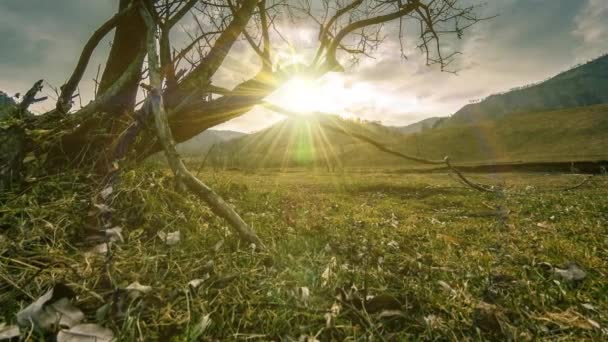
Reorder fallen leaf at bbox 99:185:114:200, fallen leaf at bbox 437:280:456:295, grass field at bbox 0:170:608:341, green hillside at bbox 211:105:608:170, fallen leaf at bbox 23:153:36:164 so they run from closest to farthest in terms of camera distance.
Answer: grass field at bbox 0:170:608:341 → fallen leaf at bbox 437:280:456:295 → fallen leaf at bbox 99:185:114:200 → fallen leaf at bbox 23:153:36:164 → green hillside at bbox 211:105:608:170

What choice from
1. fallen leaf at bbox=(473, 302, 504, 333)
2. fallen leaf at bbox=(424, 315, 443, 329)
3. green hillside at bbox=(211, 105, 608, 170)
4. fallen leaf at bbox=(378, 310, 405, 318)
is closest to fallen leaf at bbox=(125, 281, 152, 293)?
fallen leaf at bbox=(378, 310, 405, 318)

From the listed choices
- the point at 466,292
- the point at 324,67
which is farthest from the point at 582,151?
the point at 466,292

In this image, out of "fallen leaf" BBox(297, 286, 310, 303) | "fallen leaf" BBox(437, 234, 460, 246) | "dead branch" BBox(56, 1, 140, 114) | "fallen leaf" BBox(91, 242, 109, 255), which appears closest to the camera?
"fallen leaf" BBox(297, 286, 310, 303)

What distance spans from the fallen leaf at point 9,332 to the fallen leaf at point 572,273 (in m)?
3.98

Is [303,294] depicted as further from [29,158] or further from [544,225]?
[544,225]

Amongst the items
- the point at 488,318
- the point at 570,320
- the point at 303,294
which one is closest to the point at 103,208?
the point at 303,294

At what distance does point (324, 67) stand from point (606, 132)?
252 ft

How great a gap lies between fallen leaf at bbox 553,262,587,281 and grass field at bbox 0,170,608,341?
0.04 m

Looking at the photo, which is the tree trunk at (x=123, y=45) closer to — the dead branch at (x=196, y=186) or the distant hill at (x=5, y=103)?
the distant hill at (x=5, y=103)

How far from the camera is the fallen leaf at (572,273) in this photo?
2844 mm

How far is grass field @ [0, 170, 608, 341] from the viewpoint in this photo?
1.99 meters

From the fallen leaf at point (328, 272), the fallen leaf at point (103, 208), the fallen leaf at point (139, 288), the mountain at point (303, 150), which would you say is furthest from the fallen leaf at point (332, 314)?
the mountain at point (303, 150)

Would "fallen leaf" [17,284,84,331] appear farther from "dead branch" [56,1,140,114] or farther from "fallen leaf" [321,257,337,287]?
"dead branch" [56,1,140,114]

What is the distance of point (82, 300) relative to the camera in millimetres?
1990
